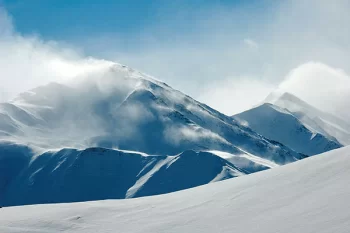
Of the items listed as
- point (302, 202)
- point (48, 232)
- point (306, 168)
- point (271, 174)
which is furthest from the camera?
point (271, 174)

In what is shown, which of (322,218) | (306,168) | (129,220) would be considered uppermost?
(306,168)

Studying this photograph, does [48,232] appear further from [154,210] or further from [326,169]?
[326,169]

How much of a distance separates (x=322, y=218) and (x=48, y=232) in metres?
14.1

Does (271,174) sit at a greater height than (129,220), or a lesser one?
greater

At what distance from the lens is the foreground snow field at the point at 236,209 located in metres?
25.6

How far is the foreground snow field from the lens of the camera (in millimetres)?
25562

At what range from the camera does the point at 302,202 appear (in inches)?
1083

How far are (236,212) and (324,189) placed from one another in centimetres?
442

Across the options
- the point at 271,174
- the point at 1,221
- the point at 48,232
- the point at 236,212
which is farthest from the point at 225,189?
the point at 1,221

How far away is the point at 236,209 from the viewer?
29.6 metres

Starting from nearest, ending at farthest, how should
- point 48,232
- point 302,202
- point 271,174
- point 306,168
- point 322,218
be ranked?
point 322,218, point 302,202, point 48,232, point 306,168, point 271,174

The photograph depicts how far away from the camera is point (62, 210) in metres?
34.1

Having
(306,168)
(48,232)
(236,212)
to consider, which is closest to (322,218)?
(236,212)

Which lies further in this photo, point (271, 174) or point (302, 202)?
point (271, 174)
